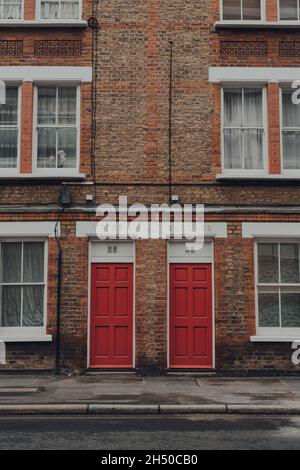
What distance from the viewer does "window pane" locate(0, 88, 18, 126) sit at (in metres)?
13.3

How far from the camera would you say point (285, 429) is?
8375 millimetres

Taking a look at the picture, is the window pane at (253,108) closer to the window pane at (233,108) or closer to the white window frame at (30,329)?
the window pane at (233,108)

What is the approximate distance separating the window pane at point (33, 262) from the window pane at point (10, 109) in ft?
9.30

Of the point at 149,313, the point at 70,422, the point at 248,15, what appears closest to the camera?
the point at 70,422

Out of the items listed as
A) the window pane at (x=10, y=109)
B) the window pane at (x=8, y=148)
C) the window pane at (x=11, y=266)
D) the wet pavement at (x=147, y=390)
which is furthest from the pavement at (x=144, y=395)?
the window pane at (x=10, y=109)

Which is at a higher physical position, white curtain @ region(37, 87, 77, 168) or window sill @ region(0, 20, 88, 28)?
window sill @ region(0, 20, 88, 28)

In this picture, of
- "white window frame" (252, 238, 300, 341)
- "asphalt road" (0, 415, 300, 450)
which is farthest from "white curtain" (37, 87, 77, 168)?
"asphalt road" (0, 415, 300, 450)

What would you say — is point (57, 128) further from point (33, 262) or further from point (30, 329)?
point (30, 329)

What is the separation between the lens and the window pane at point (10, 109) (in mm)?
13273

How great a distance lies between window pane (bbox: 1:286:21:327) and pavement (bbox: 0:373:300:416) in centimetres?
120

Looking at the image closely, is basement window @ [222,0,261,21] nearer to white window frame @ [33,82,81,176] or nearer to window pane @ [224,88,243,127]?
window pane @ [224,88,243,127]

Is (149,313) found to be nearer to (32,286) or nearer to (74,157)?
(32,286)

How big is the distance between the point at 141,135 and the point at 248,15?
12.5ft
